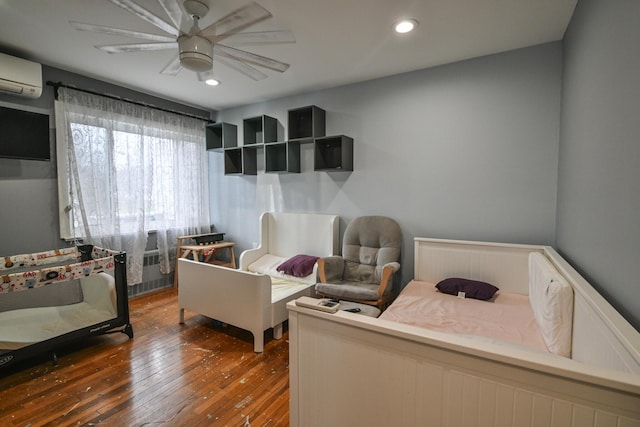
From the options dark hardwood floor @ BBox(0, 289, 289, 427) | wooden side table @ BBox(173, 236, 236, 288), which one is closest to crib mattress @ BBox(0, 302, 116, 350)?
dark hardwood floor @ BBox(0, 289, 289, 427)

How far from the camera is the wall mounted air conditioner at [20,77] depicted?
8.23 feet

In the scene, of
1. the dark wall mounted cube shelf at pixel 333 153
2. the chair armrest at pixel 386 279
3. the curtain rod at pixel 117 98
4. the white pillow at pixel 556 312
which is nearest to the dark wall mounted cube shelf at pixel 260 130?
the dark wall mounted cube shelf at pixel 333 153

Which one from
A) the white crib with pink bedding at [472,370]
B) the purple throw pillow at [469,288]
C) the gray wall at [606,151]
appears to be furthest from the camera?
the purple throw pillow at [469,288]

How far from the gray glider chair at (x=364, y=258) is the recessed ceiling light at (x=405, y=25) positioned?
66.5 inches

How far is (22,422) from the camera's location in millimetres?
1720

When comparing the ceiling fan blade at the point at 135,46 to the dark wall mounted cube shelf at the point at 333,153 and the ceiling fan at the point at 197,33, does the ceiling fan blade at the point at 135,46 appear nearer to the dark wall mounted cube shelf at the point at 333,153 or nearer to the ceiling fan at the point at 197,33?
the ceiling fan at the point at 197,33

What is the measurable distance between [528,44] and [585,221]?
170cm

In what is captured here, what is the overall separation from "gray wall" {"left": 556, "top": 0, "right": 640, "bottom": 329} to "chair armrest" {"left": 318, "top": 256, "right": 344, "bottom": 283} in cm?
185

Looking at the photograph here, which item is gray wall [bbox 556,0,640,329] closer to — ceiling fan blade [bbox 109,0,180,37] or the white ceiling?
the white ceiling

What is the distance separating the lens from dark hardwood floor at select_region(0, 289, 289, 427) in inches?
69.5

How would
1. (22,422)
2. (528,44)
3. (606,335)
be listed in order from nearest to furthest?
(606,335) → (22,422) → (528,44)

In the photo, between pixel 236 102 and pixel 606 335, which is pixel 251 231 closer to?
pixel 236 102

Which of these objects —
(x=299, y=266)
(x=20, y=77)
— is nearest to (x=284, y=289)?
(x=299, y=266)

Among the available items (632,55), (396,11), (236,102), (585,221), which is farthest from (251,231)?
(632,55)
